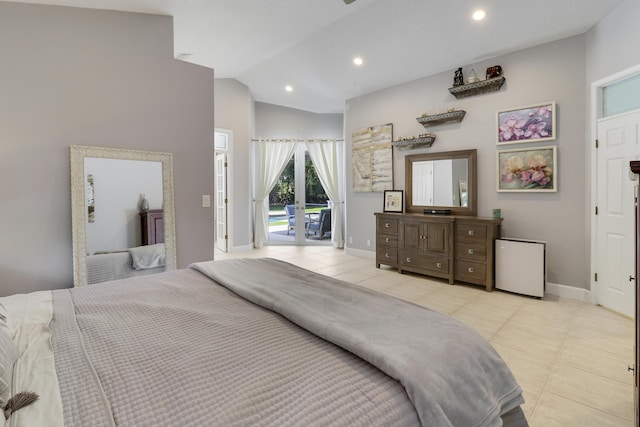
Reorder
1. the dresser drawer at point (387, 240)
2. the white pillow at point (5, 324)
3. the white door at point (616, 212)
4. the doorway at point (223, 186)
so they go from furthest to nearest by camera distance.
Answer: the doorway at point (223, 186)
the dresser drawer at point (387, 240)
the white door at point (616, 212)
the white pillow at point (5, 324)

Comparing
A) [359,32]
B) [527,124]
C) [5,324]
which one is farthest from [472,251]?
[5,324]

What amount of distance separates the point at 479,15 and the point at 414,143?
1791mm

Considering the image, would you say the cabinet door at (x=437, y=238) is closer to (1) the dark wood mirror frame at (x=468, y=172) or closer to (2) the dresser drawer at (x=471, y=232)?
(2) the dresser drawer at (x=471, y=232)

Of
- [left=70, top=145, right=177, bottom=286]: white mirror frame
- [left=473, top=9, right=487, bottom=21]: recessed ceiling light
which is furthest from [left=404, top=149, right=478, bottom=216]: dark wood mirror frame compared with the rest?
[left=70, top=145, right=177, bottom=286]: white mirror frame

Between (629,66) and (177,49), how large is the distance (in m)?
4.96

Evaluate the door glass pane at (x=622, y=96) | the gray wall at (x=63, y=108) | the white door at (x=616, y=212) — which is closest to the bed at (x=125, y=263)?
the gray wall at (x=63, y=108)

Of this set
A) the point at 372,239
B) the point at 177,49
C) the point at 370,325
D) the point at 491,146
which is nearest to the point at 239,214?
the point at 372,239

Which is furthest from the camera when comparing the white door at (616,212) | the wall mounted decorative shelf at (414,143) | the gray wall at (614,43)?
Answer: the wall mounted decorative shelf at (414,143)

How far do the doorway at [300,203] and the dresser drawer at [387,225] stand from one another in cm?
237

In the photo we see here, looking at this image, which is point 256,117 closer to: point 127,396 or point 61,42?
point 61,42

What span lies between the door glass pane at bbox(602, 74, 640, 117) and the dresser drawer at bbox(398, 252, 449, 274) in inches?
90.3

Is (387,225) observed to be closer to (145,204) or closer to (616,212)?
(616,212)

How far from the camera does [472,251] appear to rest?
13.2 ft

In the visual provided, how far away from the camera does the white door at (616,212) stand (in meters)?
2.96
